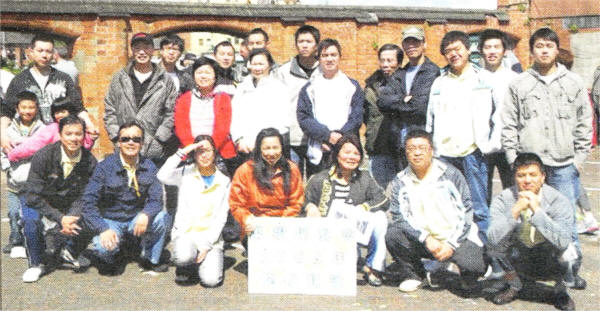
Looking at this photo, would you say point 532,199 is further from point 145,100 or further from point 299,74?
point 145,100

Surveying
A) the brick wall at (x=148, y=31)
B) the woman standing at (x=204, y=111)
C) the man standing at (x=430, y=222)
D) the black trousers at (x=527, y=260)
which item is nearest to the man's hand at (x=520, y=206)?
the black trousers at (x=527, y=260)

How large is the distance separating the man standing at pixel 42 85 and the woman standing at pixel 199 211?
3.10 feet

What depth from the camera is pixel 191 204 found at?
16.5ft

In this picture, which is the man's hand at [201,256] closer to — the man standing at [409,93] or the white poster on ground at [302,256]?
the white poster on ground at [302,256]

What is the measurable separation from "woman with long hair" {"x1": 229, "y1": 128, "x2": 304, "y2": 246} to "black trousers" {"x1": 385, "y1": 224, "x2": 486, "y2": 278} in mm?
777

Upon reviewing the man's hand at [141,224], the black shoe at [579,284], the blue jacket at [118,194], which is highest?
the blue jacket at [118,194]

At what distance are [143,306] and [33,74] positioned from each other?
8.04ft

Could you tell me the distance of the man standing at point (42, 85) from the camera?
550 cm

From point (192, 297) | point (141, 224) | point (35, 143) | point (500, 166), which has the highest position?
point (35, 143)

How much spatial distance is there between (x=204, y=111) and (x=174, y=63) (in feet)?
3.55

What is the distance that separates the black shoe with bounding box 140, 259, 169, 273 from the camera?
205 inches

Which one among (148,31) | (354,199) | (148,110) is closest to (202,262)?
(354,199)

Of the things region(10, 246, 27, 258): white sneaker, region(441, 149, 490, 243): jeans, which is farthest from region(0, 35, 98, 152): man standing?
region(441, 149, 490, 243): jeans

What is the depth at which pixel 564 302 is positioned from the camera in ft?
13.6
